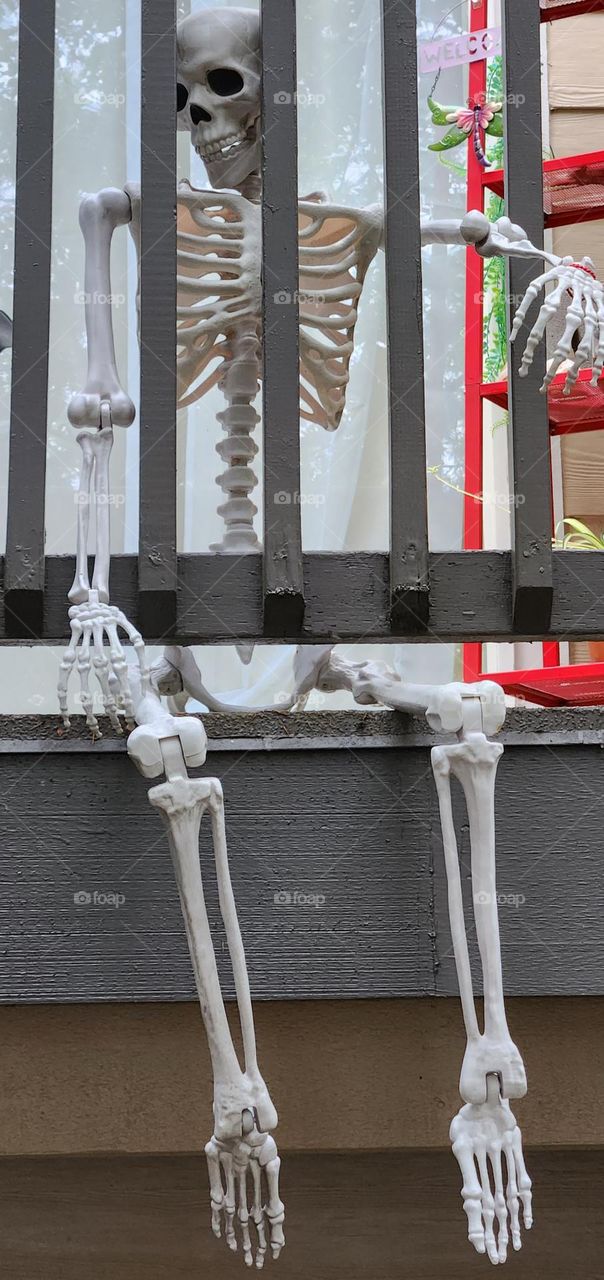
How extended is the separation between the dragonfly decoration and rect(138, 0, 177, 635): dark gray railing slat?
121 centimetres

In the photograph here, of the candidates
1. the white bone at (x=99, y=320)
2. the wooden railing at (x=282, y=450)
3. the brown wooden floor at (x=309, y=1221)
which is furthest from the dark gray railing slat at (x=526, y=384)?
the brown wooden floor at (x=309, y=1221)

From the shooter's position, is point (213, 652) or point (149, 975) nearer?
point (149, 975)

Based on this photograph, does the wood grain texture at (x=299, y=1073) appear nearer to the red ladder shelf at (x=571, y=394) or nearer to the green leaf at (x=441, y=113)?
the red ladder shelf at (x=571, y=394)

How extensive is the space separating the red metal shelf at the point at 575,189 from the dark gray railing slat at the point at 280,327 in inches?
30.6

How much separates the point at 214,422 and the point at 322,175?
656 millimetres

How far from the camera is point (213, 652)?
3.12 m

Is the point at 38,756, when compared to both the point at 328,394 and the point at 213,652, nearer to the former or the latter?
the point at 328,394

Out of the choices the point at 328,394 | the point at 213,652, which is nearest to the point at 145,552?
the point at 328,394

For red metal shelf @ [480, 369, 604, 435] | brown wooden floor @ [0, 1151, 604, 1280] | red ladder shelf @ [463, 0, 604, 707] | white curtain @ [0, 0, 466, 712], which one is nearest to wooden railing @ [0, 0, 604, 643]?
red ladder shelf @ [463, 0, 604, 707]

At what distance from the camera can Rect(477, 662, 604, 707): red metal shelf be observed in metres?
2.07

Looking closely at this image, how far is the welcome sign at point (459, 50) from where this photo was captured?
257 centimetres

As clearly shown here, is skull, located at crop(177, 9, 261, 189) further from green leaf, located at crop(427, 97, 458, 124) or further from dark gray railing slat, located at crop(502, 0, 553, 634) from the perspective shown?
green leaf, located at crop(427, 97, 458, 124)

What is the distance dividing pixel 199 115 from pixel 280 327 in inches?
29.2

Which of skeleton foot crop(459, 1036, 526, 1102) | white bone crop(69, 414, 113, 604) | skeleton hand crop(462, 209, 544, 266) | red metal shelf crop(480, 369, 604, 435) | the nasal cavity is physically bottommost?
skeleton foot crop(459, 1036, 526, 1102)
